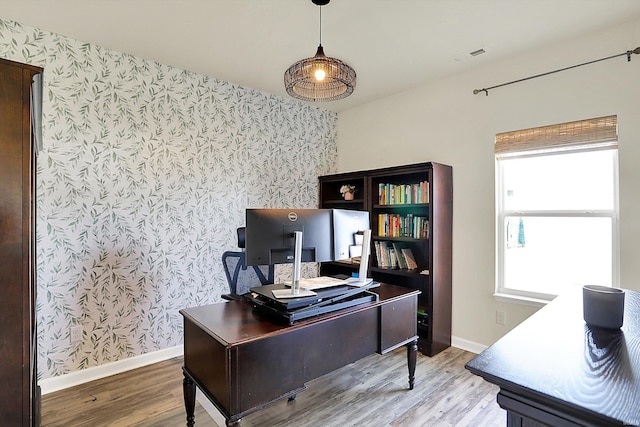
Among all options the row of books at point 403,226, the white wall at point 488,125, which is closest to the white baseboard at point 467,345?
the white wall at point 488,125

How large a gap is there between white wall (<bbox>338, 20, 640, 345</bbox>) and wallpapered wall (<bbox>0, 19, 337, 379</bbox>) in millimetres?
1539

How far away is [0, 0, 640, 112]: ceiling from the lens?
2.06 m

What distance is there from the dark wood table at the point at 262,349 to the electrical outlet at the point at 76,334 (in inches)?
49.0

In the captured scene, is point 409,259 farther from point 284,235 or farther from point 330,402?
point 284,235

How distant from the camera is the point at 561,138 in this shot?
8.17 ft

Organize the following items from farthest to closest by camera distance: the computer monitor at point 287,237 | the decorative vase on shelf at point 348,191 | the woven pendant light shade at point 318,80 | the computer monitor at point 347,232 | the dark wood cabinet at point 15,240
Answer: the decorative vase on shelf at point 348,191
the computer monitor at point 347,232
the woven pendant light shade at point 318,80
the computer monitor at point 287,237
the dark wood cabinet at point 15,240

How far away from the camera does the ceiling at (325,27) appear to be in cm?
206

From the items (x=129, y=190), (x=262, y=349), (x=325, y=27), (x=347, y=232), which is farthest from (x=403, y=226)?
(x=129, y=190)

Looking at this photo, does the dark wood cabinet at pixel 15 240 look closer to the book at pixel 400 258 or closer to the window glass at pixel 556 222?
the book at pixel 400 258

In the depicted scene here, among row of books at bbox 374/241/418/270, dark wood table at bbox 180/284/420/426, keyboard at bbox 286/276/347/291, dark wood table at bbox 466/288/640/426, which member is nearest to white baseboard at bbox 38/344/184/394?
dark wood table at bbox 180/284/420/426

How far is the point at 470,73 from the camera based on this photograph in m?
2.98

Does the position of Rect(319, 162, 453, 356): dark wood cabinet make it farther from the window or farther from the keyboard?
the keyboard

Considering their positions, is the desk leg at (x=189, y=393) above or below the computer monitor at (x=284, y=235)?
below

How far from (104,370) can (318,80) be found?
105 inches
